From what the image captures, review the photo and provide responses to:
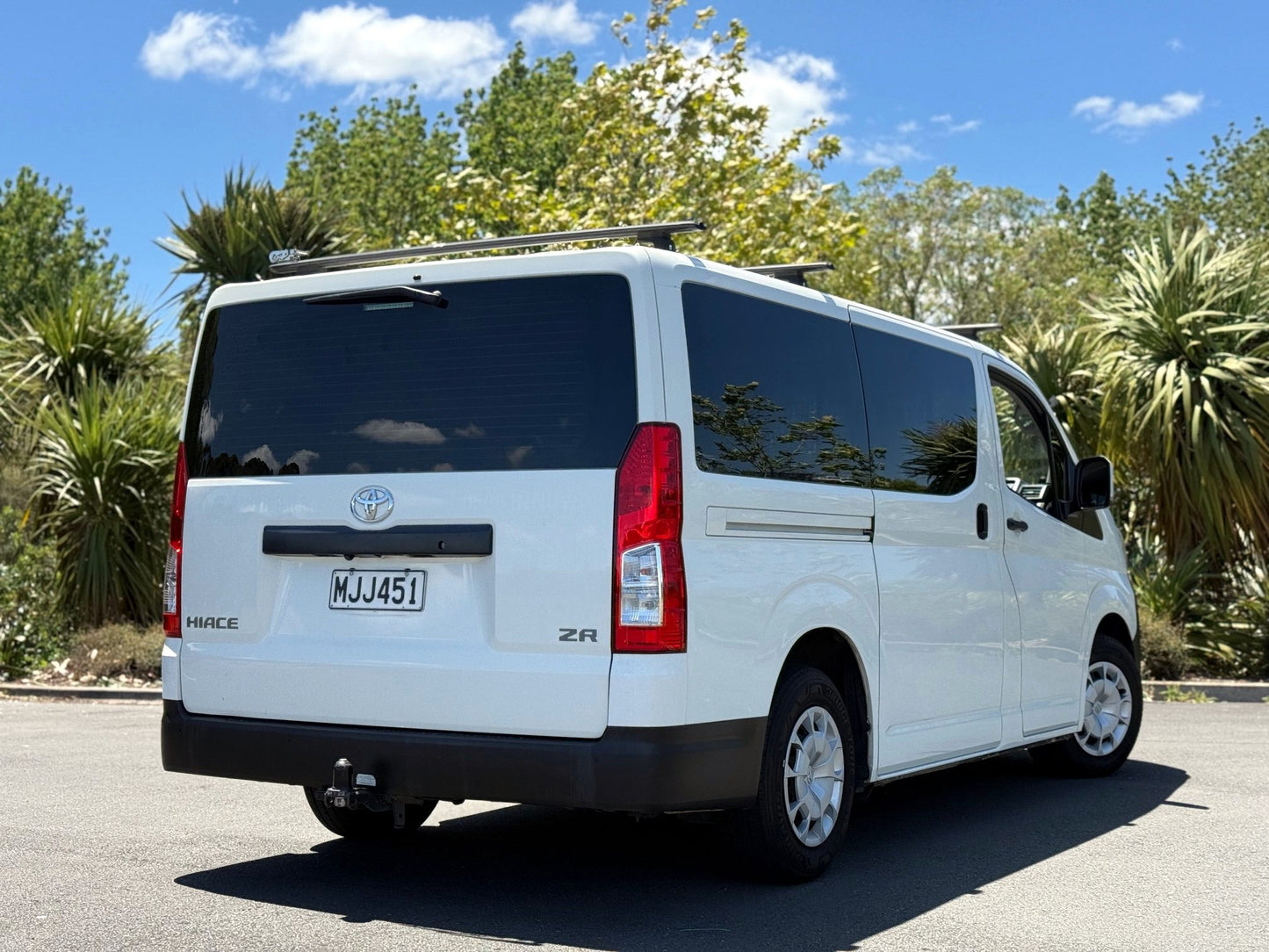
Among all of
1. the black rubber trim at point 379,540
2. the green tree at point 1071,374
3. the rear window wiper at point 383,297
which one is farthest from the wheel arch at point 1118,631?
the green tree at point 1071,374

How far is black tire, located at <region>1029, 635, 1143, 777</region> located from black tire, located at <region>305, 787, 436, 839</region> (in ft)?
11.7

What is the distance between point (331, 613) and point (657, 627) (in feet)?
4.16

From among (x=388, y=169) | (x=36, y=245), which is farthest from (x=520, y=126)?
(x=36, y=245)

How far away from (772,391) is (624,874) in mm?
1994

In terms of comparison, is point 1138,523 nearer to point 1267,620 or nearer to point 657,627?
point 1267,620

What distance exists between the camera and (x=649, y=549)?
507 centimetres

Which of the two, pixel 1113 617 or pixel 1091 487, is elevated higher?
pixel 1091 487

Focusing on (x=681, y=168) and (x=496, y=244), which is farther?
(x=681, y=168)

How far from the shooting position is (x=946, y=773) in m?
9.05

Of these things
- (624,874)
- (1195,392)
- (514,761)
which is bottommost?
(624,874)

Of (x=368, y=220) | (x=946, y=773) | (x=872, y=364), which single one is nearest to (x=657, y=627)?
(x=872, y=364)

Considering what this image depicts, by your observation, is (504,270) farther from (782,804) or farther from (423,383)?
(782,804)

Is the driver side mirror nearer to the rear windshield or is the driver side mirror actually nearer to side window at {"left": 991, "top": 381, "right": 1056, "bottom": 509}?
side window at {"left": 991, "top": 381, "right": 1056, "bottom": 509}

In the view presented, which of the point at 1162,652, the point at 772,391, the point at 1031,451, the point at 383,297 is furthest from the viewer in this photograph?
the point at 1162,652
